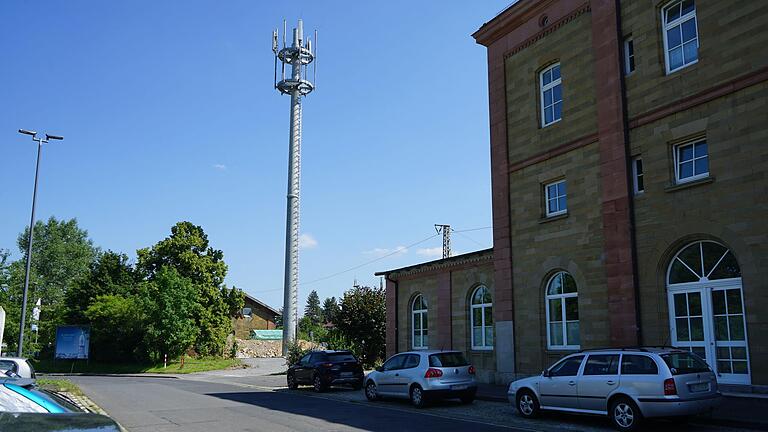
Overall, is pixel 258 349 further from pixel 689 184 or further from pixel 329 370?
pixel 689 184

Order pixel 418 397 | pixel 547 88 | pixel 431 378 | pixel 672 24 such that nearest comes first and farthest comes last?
pixel 431 378, pixel 418 397, pixel 672 24, pixel 547 88

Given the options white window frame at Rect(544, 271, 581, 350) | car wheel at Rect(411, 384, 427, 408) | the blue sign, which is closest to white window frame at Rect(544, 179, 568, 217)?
white window frame at Rect(544, 271, 581, 350)

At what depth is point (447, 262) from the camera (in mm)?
26656

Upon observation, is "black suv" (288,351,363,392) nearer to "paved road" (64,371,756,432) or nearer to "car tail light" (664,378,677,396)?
"paved road" (64,371,756,432)

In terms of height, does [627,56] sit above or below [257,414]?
above

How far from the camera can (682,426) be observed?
12.3 metres

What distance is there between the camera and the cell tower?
45469mm

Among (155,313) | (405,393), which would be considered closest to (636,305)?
(405,393)

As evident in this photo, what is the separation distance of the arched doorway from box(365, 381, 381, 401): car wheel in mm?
8332

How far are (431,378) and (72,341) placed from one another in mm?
35339

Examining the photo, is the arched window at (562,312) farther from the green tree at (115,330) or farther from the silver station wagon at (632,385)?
the green tree at (115,330)

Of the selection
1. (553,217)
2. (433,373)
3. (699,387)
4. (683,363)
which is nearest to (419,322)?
(553,217)

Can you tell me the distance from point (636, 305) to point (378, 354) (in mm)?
19928

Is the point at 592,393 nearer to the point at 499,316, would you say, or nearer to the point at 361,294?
the point at 499,316
